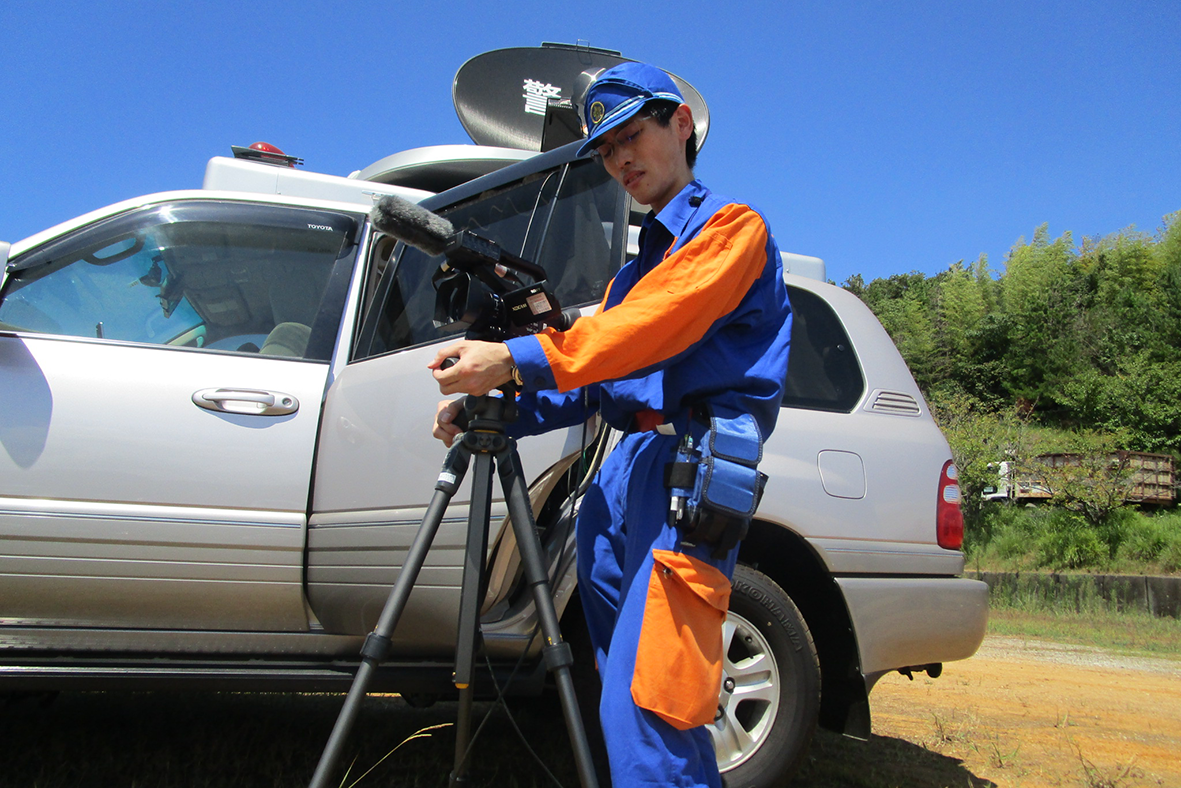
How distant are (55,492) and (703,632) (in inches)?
80.1

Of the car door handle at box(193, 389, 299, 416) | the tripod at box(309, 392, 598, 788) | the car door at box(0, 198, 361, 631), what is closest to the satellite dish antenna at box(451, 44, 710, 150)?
the car door at box(0, 198, 361, 631)

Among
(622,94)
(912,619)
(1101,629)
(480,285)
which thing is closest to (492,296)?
(480,285)

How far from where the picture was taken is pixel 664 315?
148cm

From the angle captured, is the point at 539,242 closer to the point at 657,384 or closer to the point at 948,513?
the point at 657,384

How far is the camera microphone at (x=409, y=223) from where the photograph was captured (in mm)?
1549

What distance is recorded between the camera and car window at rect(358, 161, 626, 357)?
257 cm

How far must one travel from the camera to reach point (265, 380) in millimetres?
2688

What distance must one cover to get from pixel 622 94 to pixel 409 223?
50 cm

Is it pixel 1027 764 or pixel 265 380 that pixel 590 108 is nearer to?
pixel 265 380

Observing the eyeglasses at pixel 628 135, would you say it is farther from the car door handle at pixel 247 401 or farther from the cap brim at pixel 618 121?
the car door handle at pixel 247 401

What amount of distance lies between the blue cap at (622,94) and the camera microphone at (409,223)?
38cm

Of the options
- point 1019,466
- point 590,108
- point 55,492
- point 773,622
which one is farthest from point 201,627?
point 1019,466

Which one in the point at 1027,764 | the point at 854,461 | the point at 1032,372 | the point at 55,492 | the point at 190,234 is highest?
the point at 1032,372

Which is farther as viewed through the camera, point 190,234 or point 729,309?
point 190,234
